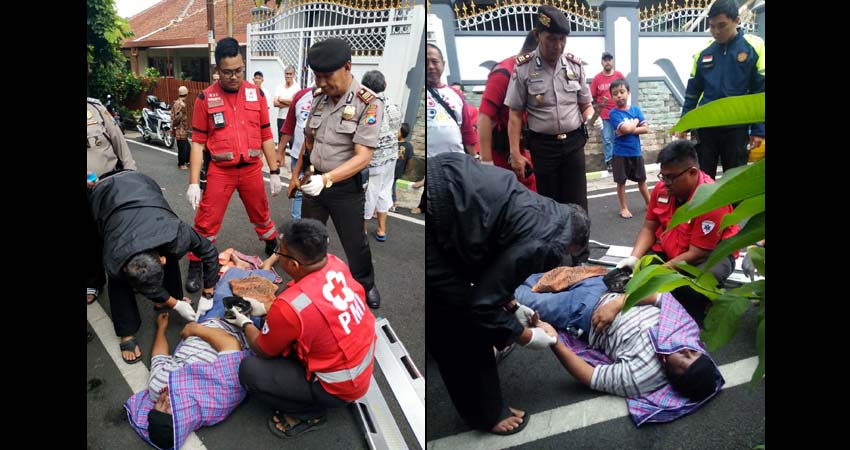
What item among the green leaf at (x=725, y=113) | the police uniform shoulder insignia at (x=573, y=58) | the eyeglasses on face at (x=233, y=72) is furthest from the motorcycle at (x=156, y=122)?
the green leaf at (x=725, y=113)

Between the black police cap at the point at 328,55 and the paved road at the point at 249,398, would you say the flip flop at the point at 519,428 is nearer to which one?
the paved road at the point at 249,398

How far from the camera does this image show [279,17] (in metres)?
1.60

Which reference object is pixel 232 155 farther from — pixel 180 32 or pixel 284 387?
pixel 284 387

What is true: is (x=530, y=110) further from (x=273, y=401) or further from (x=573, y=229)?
(x=273, y=401)

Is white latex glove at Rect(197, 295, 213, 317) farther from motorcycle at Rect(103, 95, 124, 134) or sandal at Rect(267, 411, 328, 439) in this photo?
motorcycle at Rect(103, 95, 124, 134)

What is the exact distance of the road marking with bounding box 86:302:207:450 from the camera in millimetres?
1702

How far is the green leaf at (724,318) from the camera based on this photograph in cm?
86

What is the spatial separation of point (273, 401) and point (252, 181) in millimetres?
682

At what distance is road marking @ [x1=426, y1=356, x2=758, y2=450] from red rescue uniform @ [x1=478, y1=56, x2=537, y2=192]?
74 cm

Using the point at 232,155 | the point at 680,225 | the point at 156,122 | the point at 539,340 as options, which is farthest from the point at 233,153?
the point at 680,225

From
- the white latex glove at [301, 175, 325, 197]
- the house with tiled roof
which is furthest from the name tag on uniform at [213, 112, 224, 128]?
the white latex glove at [301, 175, 325, 197]

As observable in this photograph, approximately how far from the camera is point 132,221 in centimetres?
177

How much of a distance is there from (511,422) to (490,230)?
619 millimetres
